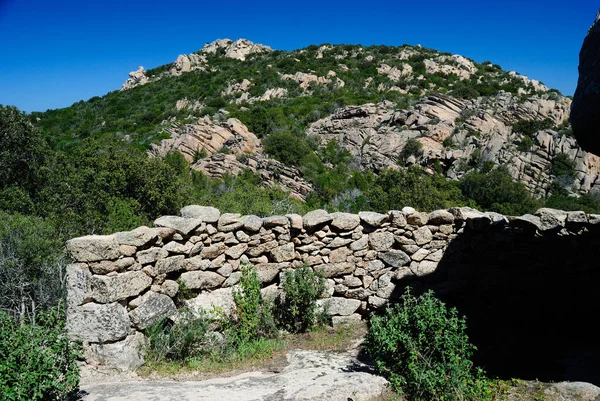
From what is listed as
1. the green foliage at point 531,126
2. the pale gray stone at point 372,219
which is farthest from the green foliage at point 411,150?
the pale gray stone at point 372,219

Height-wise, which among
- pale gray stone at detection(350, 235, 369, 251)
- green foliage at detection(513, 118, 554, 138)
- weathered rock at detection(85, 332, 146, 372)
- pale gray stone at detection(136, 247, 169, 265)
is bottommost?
weathered rock at detection(85, 332, 146, 372)

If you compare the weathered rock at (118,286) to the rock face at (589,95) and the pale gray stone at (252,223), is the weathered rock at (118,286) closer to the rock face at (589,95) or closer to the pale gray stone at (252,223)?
the pale gray stone at (252,223)

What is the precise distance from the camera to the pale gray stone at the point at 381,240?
23.7 ft

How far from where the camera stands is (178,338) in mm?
5578

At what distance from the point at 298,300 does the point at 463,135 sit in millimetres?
26397

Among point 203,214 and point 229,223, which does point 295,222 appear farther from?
point 203,214

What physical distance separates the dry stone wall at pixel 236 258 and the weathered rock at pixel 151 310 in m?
0.01

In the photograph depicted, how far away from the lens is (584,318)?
23.3 ft

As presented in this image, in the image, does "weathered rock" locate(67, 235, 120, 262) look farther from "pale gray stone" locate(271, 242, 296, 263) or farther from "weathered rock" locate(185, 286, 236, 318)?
"pale gray stone" locate(271, 242, 296, 263)

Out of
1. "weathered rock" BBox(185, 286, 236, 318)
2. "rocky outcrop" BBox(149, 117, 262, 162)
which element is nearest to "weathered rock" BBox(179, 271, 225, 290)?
"weathered rock" BBox(185, 286, 236, 318)

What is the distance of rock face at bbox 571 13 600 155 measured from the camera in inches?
166

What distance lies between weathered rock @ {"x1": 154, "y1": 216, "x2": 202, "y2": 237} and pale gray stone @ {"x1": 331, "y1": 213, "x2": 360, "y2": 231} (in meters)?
2.17

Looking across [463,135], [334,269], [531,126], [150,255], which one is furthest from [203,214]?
[531,126]

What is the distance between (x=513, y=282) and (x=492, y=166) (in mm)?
19700
